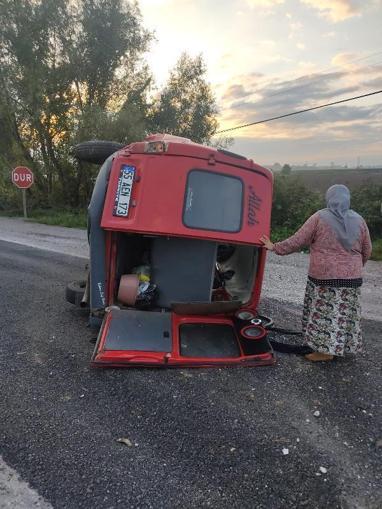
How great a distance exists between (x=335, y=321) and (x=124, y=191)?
2153 mm

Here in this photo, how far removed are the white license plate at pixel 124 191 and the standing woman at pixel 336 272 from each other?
5.05ft

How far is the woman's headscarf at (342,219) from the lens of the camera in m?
3.73

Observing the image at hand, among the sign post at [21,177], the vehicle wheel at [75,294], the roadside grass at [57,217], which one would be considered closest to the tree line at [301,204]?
the roadside grass at [57,217]

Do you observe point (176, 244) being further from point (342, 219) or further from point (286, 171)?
point (286, 171)

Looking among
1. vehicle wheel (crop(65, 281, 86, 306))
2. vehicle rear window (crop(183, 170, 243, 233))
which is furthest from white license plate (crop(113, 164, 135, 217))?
vehicle wheel (crop(65, 281, 86, 306))

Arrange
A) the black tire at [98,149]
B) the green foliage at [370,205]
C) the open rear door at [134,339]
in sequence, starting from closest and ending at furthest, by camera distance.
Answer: the open rear door at [134,339], the black tire at [98,149], the green foliage at [370,205]

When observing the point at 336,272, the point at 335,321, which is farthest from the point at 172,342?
the point at 336,272

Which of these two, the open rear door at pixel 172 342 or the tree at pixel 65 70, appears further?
the tree at pixel 65 70

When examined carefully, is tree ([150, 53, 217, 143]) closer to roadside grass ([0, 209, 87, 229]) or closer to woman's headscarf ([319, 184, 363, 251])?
roadside grass ([0, 209, 87, 229])

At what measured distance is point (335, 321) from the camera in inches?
150

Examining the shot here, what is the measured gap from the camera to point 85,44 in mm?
17844

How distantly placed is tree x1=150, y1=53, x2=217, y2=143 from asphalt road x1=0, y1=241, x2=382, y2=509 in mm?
16492

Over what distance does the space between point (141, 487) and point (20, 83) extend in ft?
60.3

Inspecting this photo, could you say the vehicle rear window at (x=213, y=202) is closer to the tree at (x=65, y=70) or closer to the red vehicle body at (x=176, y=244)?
the red vehicle body at (x=176, y=244)
